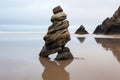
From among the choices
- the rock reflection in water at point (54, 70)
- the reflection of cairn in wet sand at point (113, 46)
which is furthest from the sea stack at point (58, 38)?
the reflection of cairn in wet sand at point (113, 46)

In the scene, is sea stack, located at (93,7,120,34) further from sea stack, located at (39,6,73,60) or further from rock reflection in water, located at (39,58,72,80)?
rock reflection in water, located at (39,58,72,80)

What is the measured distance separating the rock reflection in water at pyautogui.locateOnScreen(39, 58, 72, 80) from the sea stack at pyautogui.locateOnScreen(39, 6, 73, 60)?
1.11 metres

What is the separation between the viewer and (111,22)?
6506cm

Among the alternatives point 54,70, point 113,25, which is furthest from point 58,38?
point 113,25

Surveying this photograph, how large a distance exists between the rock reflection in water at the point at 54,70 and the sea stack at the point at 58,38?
111 centimetres

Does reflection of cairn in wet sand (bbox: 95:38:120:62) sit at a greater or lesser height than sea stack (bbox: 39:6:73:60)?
lesser

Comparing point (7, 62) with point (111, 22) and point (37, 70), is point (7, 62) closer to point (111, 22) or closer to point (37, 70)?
point (37, 70)

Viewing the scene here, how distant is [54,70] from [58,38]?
4922 millimetres

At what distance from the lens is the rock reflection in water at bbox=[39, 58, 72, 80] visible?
12.9 m

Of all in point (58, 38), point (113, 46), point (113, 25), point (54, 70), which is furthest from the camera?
point (113, 25)

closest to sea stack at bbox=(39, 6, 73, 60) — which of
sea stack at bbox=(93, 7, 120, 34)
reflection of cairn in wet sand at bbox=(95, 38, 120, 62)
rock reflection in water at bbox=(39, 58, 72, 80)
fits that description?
rock reflection in water at bbox=(39, 58, 72, 80)

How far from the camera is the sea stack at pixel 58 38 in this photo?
19.3 m

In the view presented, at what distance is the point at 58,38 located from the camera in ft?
63.9

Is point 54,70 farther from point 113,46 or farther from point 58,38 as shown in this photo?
point 113,46
